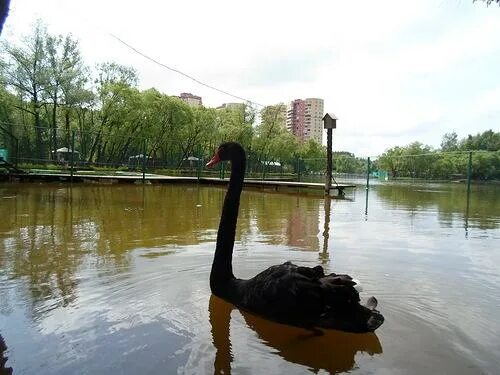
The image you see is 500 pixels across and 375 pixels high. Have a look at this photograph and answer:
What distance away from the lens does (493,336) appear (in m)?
3.22

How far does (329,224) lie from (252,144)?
1863 inches

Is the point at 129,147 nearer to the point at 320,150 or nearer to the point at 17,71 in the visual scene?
the point at 17,71

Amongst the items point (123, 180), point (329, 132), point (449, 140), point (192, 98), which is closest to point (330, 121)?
point (329, 132)

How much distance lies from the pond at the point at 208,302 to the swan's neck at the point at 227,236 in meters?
0.22

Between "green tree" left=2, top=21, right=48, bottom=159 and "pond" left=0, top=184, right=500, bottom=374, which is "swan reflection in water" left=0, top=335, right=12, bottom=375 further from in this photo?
"green tree" left=2, top=21, right=48, bottom=159

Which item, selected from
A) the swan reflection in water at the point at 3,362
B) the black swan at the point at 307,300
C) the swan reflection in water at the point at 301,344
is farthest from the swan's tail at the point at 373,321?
the swan reflection in water at the point at 3,362

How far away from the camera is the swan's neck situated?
3.82 metres

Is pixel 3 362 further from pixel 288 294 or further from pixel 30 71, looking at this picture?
pixel 30 71

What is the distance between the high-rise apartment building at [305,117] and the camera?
6328 centimetres

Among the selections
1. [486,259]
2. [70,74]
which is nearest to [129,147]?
[70,74]

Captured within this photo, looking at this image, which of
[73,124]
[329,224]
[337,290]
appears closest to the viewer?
[337,290]

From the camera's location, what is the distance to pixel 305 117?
71.1 meters

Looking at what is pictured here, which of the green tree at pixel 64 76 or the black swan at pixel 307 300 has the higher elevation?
the green tree at pixel 64 76

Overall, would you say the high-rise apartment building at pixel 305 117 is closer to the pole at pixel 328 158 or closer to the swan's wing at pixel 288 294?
the pole at pixel 328 158
